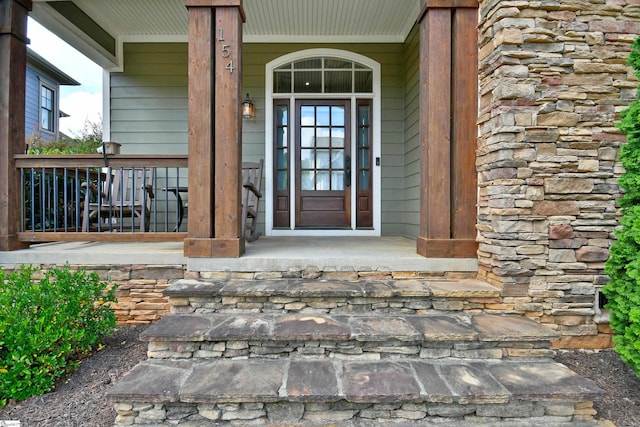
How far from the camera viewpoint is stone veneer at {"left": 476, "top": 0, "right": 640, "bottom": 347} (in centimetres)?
236

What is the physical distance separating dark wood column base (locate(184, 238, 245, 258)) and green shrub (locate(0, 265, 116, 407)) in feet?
2.04

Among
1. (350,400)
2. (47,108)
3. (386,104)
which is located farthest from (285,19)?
(47,108)

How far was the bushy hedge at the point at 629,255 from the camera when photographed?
1.84m

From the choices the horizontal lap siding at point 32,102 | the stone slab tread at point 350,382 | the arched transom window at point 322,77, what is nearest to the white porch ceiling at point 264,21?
the arched transom window at point 322,77

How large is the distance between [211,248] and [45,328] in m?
1.05

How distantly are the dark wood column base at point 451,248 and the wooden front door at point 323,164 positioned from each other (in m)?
2.29

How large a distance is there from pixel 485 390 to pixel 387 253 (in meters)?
1.41

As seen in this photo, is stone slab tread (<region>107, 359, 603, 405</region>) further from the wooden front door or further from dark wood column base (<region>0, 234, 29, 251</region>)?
the wooden front door

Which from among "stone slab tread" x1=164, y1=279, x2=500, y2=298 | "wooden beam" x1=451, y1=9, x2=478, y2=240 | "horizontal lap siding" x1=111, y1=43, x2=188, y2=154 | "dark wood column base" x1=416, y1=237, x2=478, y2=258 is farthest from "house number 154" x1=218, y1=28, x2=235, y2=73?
"horizontal lap siding" x1=111, y1=43, x2=188, y2=154

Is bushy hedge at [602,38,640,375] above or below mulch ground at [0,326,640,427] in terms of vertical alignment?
above

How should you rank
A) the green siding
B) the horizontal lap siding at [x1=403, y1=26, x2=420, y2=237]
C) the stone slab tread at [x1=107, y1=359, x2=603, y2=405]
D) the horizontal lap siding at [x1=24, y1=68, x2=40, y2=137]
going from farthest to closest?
the horizontal lap siding at [x1=24, y1=68, x2=40, y2=137]
the green siding
the horizontal lap siding at [x1=403, y1=26, x2=420, y2=237]
the stone slab tread at [x1=107, y1=359, x2=603, y2=405]

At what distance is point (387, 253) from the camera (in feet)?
9.69

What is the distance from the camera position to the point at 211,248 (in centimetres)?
264

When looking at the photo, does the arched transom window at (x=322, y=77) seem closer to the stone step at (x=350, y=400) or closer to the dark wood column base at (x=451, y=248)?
the dark wood column base at (x=451, y=248)
